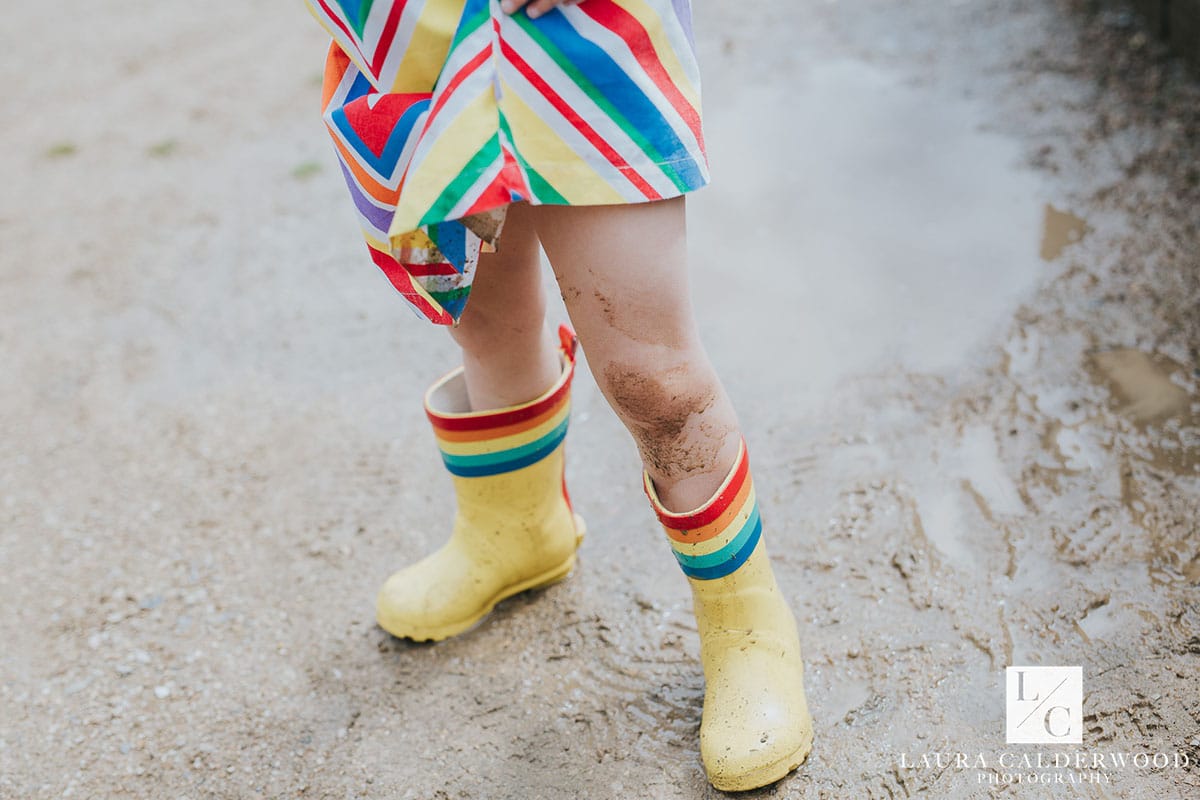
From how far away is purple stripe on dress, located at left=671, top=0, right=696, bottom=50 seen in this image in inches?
37.8

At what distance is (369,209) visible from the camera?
42.6 inches

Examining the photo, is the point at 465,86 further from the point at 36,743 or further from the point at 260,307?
the point at 260,307

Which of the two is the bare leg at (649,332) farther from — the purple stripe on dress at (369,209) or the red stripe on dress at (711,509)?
the purple stripe on dress at (369,209)

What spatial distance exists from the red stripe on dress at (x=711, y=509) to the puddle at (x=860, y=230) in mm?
724

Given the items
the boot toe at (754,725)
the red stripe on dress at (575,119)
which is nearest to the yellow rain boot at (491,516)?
the boot toe at (754,725)

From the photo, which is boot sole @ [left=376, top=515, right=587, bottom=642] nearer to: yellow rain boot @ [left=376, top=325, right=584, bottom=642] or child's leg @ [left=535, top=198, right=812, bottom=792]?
yellow rain boot @ [left=376, top=325, right=584, bottom=642]

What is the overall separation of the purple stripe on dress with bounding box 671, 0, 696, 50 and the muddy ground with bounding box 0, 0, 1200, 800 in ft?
2.74

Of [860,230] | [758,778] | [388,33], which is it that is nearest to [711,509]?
[758,778]

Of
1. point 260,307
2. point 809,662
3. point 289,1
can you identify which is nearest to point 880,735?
point 809,662

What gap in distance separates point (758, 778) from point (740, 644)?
16cm

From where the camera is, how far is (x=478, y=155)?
91 centimetres

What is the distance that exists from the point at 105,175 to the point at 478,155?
2.60 meters

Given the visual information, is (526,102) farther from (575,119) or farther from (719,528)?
(719,528)
